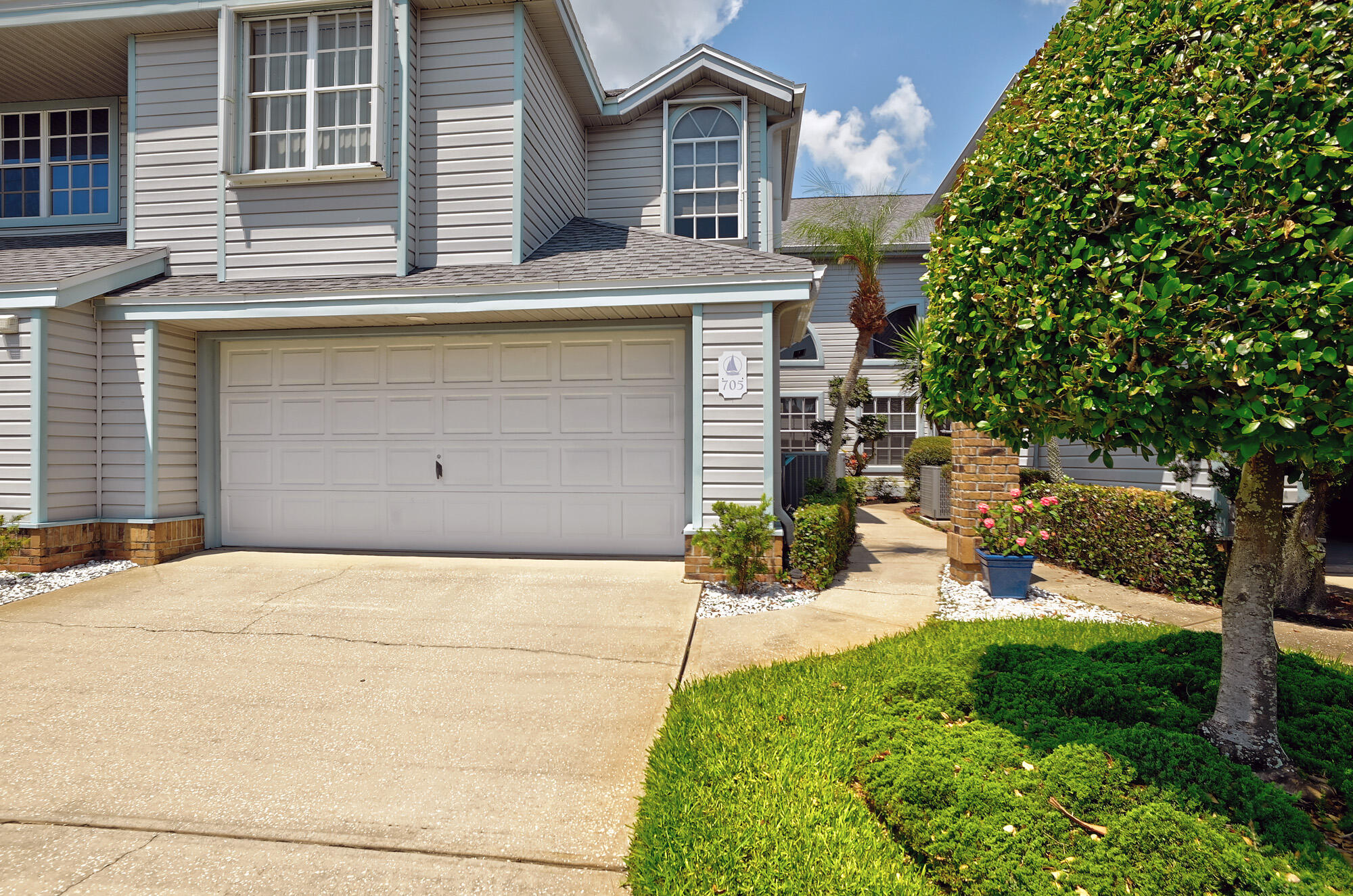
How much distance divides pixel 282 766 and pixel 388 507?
200 inches

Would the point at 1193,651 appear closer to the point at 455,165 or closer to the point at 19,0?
the point at 455,165

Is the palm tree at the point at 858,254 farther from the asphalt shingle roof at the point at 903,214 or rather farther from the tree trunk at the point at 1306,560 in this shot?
the tree trunk at the point at 1306,560

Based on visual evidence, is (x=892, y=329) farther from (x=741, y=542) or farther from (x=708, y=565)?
(x=741, y=542)

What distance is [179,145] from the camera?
320 inches

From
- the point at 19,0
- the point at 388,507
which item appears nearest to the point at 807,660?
the point at 388,507

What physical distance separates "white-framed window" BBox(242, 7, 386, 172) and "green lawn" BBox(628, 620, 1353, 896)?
7.76m

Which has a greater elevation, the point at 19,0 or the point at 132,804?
the point at 19,0

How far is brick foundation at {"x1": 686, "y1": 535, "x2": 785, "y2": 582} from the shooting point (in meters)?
6.47

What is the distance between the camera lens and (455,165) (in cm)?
799

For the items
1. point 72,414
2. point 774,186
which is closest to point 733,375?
point 774,186

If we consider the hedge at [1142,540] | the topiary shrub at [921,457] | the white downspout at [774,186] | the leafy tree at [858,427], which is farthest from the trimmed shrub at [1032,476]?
the white downspout at [774,186]

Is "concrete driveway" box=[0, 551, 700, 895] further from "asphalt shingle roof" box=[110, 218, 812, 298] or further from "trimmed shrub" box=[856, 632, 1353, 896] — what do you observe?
"asphalt shingle roof" box=[110, 218, 812, 298]

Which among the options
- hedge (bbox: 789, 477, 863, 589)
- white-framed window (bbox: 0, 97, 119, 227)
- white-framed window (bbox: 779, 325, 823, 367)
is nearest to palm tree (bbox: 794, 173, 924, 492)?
hedge (bbox: 789, 477, 863, 589)

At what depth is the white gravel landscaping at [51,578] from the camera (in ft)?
20.6
